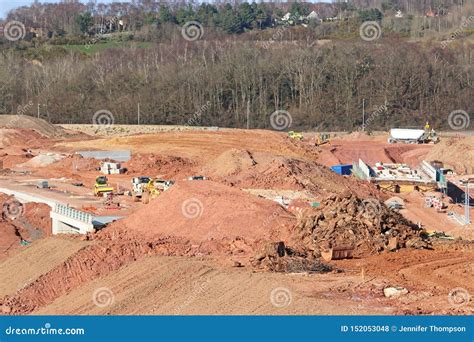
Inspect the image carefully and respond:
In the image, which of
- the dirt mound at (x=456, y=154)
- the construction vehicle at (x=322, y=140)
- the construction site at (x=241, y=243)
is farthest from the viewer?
the construction vehicle at (x=322, y=140)

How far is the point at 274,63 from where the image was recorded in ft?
277

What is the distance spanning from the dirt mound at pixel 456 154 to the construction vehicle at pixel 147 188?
18.6m

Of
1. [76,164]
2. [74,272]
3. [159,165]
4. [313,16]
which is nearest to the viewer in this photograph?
[74,272]

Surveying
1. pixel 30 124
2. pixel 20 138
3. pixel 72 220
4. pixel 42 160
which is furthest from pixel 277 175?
pixel 30 124

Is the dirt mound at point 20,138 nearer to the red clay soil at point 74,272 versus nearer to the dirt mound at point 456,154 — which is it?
the dirt mound at point 456,154

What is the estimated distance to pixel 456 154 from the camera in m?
56.2

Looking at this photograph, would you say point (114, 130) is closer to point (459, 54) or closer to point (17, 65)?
point (17, 65)

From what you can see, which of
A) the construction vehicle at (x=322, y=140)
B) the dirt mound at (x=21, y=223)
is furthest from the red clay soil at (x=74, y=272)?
the construction vehicle at (x=322, y=140)

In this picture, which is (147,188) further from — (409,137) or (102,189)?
(409,137)

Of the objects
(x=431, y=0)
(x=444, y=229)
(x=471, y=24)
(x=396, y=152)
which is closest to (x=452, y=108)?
(x=396, y=152)

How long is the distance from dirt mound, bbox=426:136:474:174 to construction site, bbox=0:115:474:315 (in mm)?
3230

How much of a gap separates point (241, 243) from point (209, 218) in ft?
7.11

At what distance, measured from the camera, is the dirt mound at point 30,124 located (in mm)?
68875

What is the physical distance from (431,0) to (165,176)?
10427 cm
